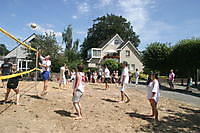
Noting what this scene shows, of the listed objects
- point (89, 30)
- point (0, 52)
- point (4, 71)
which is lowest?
point (4, 71)

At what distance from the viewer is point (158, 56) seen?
29406 millimetres

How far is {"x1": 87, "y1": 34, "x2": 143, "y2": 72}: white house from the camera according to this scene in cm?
4969

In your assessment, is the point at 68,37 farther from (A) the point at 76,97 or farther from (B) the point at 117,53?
(A) the point at 76,97

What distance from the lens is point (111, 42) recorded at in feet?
172

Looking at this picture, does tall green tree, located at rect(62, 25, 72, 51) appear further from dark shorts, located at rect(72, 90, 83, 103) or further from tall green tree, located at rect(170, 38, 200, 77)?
dark shorts, located at rect(72, 90, 83, 103)

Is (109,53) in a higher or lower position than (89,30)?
lower

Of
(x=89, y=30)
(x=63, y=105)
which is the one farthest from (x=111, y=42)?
(x=63, y=105)

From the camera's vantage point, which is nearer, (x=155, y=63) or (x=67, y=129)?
(x=67, y=129)

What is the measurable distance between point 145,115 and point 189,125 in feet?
4.52

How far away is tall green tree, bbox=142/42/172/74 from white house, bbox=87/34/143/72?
748 inches

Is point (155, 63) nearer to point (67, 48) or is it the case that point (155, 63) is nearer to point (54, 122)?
point (54, 122)

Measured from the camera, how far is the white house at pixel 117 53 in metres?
49.7

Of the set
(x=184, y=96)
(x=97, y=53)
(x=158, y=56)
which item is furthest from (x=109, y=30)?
(x=184, y=96)

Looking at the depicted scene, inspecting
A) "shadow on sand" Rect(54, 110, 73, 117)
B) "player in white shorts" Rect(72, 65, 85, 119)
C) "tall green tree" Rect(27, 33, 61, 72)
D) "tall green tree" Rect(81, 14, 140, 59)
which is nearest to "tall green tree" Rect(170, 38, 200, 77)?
"tall green tree" Rect(27, 33, 61, 72)
